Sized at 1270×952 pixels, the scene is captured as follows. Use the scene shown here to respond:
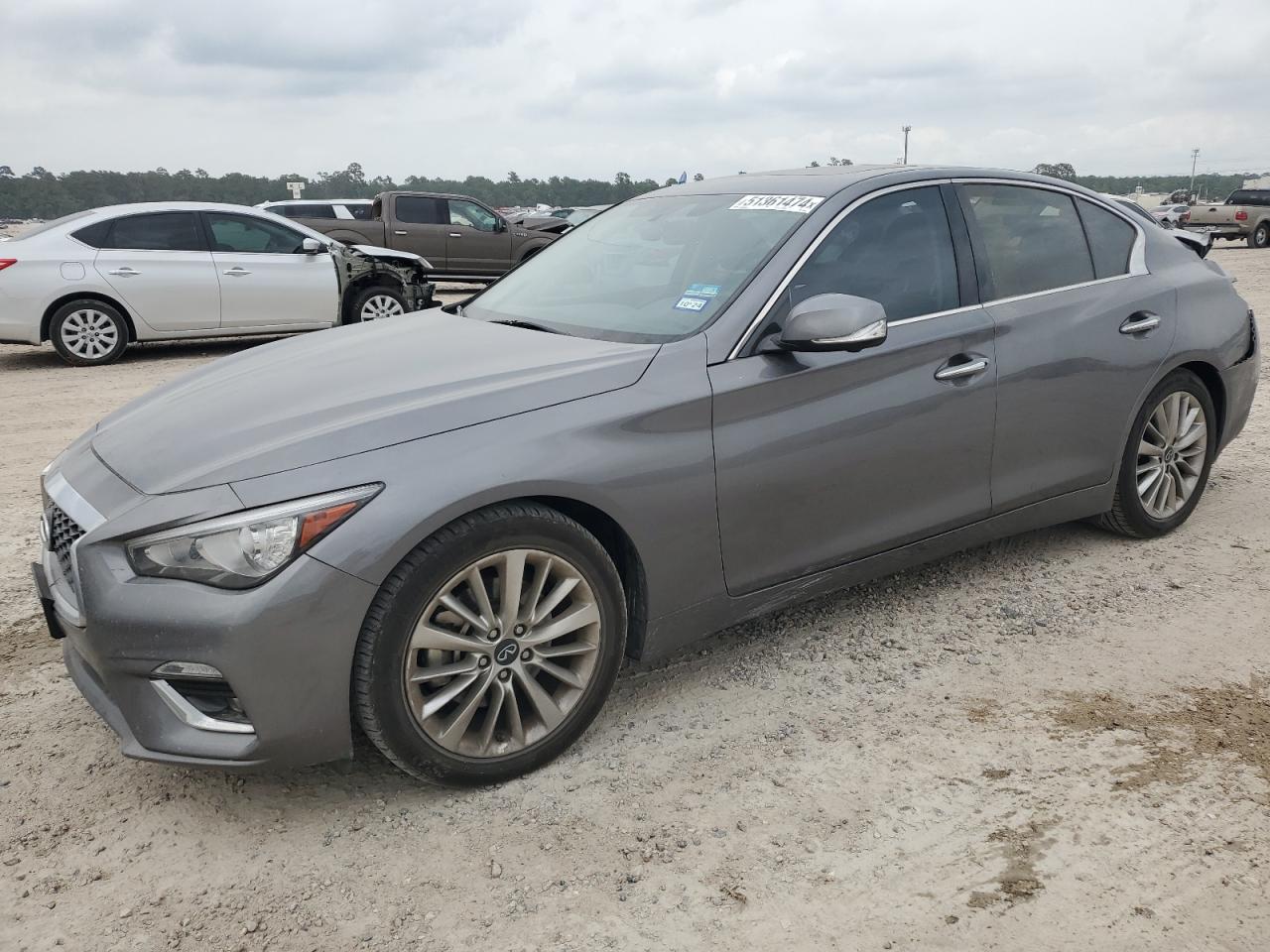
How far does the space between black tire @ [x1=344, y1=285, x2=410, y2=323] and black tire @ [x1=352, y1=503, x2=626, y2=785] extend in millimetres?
8995

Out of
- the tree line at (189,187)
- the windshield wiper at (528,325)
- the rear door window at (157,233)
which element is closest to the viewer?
the windshield wiper at (528,325)

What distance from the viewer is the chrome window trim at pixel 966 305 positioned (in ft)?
10.9

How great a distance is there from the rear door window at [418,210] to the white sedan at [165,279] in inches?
265

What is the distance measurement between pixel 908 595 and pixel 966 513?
0.49 m

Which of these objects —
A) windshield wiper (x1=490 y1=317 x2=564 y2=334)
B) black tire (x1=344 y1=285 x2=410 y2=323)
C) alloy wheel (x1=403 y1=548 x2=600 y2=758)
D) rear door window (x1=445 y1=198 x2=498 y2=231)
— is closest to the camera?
alloy wheel (x1=403 y1=548 x2=600 y2=758)

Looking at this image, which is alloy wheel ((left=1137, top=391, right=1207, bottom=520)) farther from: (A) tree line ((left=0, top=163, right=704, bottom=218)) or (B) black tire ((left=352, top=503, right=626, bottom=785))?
(A) tree line ((left=0, top=163, right=704, bottom=218))

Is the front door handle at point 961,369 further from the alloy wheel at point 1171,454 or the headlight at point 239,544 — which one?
the headlight at point 239,544

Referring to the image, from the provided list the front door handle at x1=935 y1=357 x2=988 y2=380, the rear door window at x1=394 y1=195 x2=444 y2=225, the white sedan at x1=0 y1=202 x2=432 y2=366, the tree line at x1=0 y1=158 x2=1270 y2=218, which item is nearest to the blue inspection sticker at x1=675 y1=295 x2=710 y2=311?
the front door handle at x1=935 y1=357 x2=988 y2=380

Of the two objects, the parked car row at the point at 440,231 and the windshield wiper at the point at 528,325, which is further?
the parked car row at the point at 440,231

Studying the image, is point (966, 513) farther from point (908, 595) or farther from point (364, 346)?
point (364, 346)

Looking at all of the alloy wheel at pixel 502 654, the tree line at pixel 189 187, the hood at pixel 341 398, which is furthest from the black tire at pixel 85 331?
the tree line at pixel 189 187

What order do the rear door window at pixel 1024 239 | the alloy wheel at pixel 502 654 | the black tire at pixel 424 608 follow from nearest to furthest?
the black tire at pixel 424 608, the alloy wheel at pixel 502 654, the rear door window at pixel 1024 239

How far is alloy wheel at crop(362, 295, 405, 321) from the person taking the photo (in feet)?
37.8

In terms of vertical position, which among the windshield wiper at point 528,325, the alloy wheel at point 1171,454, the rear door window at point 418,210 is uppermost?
the rear door window at point 418,210
